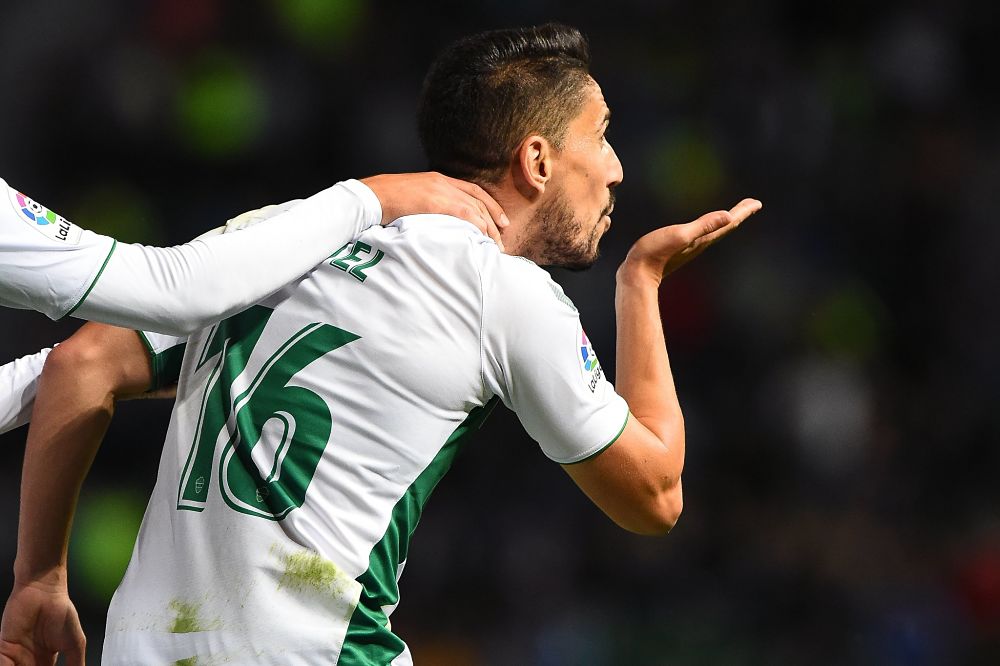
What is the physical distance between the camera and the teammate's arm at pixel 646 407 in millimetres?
1771

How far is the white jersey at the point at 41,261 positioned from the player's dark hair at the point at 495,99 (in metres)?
0.83

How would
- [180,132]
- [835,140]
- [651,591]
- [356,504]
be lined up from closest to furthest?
[356,504] → [651,591] → [180,132] → [835,140]

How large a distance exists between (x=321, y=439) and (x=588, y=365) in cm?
40

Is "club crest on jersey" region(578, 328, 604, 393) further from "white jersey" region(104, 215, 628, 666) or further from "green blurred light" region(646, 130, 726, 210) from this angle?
"green blurred light" region(646, 130, 726, 210)

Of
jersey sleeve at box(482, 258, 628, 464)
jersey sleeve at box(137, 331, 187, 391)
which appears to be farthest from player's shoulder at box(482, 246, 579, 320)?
jersey sleeve at box(137, 331, 187, 391)

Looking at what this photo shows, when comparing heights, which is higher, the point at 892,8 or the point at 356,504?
the point at 356,504

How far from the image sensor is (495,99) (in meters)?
2.11

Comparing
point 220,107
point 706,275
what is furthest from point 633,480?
point 220,107

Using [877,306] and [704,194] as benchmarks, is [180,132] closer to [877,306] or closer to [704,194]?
[704,194]

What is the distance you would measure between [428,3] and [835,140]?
201 cm

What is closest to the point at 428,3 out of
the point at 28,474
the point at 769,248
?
the point at 769,248

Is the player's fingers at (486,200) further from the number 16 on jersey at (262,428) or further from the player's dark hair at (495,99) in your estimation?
the number 16 on jersey at (262,428)

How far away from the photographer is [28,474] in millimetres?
1830

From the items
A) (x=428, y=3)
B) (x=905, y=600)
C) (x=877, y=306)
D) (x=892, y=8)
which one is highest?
(x=428, y=3)
